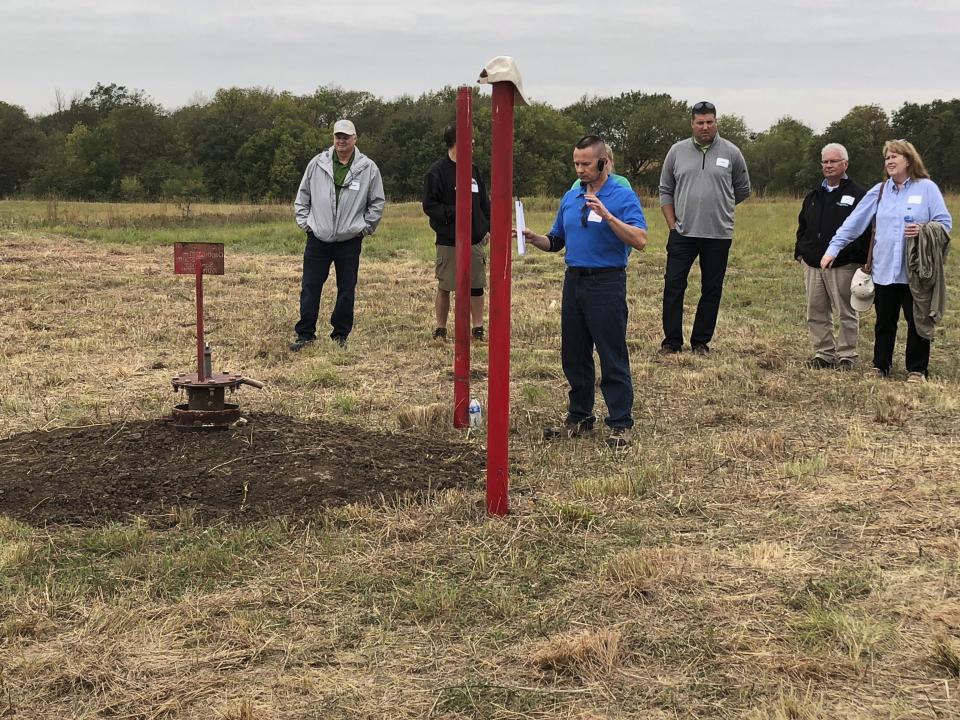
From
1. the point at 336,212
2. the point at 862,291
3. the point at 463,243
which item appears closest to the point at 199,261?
the point at 463,243

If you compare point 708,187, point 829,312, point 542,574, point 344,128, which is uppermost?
point 344,128

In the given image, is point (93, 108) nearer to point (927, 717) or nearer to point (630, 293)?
point (630, 293)

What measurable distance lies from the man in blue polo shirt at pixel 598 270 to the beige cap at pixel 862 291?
9.54ft

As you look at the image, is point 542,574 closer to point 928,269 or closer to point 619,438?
point 619,438

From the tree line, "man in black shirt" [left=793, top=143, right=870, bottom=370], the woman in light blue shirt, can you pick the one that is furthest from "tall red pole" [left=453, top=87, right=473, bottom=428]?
the tree line

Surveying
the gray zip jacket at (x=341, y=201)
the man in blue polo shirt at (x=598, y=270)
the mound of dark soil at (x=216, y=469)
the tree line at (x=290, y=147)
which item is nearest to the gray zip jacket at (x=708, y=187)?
the gray zip jacket at (x=341, y=201)

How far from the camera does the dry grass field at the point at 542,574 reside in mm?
3221

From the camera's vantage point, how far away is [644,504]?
5027 millimetres

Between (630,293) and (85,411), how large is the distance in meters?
8.43

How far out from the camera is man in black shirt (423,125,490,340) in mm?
9234

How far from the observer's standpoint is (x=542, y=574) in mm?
4168

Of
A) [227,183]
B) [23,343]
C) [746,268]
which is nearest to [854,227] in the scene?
[23,343]

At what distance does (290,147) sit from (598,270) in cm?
6440

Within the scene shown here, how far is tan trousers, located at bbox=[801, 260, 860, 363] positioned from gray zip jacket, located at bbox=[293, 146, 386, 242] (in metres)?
3.79
